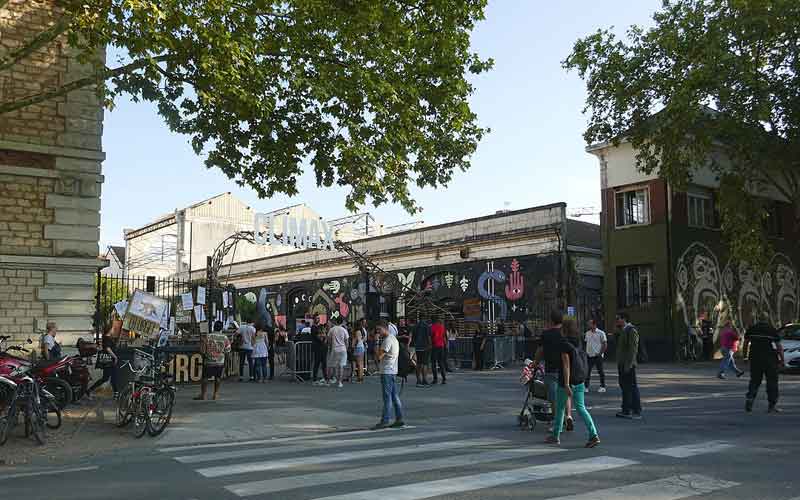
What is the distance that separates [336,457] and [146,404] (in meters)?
3.60

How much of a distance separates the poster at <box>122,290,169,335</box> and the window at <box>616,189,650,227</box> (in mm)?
23346

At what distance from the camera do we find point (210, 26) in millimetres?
12758

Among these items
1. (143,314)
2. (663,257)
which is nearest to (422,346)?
(143,314)

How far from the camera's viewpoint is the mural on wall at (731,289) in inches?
1207

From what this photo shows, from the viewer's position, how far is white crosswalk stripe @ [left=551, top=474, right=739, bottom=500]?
6641 mm

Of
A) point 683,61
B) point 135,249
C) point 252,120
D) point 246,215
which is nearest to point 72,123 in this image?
point 252,120

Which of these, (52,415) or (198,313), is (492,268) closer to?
(198,313)

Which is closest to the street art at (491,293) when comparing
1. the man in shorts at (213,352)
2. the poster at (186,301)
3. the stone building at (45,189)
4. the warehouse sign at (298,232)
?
the warehouse sign at (298,232)

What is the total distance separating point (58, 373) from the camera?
45.5ft

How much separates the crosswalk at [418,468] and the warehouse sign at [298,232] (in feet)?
68.0

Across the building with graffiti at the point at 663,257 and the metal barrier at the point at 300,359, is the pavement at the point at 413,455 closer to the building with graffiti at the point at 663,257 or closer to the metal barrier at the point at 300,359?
the metal barrier at the point at 300,359

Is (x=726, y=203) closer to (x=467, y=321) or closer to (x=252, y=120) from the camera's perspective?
(x=467, y=321)

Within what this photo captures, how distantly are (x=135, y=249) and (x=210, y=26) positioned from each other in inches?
Result: 2120

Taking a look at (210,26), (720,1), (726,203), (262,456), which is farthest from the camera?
(726,203)
